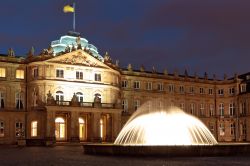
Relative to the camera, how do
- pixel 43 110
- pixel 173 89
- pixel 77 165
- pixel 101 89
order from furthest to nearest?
pixel 173 89, pixel 101 89, pixel 43 110, pixel 77 165

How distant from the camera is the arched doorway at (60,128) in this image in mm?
71469

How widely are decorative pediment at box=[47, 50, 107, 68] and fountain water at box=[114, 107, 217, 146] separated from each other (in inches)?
1082

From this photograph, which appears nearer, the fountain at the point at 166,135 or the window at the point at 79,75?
the fountain at the point at 166,135

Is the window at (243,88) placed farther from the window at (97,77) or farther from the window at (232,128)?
the window at (97,77)

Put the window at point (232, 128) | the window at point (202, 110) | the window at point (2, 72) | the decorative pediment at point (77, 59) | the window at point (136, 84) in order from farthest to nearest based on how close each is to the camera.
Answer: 1. the window at point (202, 110)
2. the window at point (232, 128)
3. the window at point (136, 84)
4. the decorative pediment at point (77, 59)
5. the window at point (2, 72)

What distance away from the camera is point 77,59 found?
71.8m

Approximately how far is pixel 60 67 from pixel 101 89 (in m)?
8.27

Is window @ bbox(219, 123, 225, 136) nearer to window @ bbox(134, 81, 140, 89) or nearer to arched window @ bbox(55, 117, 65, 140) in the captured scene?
window @ bbox(134, 81, 140, 89)

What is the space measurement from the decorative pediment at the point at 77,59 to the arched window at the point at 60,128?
9.86 m

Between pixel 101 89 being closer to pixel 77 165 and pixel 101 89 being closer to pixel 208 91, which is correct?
pixel 208 91

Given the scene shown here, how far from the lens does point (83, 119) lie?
75.5m

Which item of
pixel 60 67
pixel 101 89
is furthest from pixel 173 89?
pixel 60 67

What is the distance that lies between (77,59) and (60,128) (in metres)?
11.9

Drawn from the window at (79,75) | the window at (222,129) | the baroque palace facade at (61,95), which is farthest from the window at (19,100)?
the window at (222,129)
